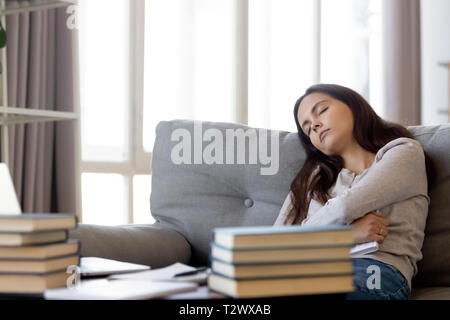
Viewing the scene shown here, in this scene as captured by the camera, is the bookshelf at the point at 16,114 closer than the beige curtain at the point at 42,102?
Yes

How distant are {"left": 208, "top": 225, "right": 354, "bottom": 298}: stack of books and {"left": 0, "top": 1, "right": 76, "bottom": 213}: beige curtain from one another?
182 cm

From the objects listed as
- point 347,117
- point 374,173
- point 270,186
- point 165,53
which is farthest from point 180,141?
point 165,53

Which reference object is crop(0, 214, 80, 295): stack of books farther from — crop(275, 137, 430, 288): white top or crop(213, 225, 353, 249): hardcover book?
crop(275, 137, 430, 288): white top

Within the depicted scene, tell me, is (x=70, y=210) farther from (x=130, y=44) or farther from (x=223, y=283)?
(x=223, y=283)

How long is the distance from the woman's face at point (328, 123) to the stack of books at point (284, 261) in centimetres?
94

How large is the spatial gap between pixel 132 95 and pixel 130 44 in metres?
0.25

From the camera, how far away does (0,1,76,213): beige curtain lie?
2482mm

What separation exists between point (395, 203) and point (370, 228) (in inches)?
4.5

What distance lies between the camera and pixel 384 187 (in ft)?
4.86

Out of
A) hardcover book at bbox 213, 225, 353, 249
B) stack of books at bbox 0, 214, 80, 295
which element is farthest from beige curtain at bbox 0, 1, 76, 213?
hardcover book at bbox 213, 225, 353, 249

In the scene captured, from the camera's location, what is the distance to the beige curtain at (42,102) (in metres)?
2.48

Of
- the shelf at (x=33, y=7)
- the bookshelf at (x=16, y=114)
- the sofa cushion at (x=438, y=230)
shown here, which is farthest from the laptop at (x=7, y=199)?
the shelf at (x=33, y=7)

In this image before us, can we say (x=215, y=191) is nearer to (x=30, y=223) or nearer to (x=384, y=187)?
(x=384, y=187)

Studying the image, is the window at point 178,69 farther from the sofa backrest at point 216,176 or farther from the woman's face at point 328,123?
the woman's face at point 328,123
